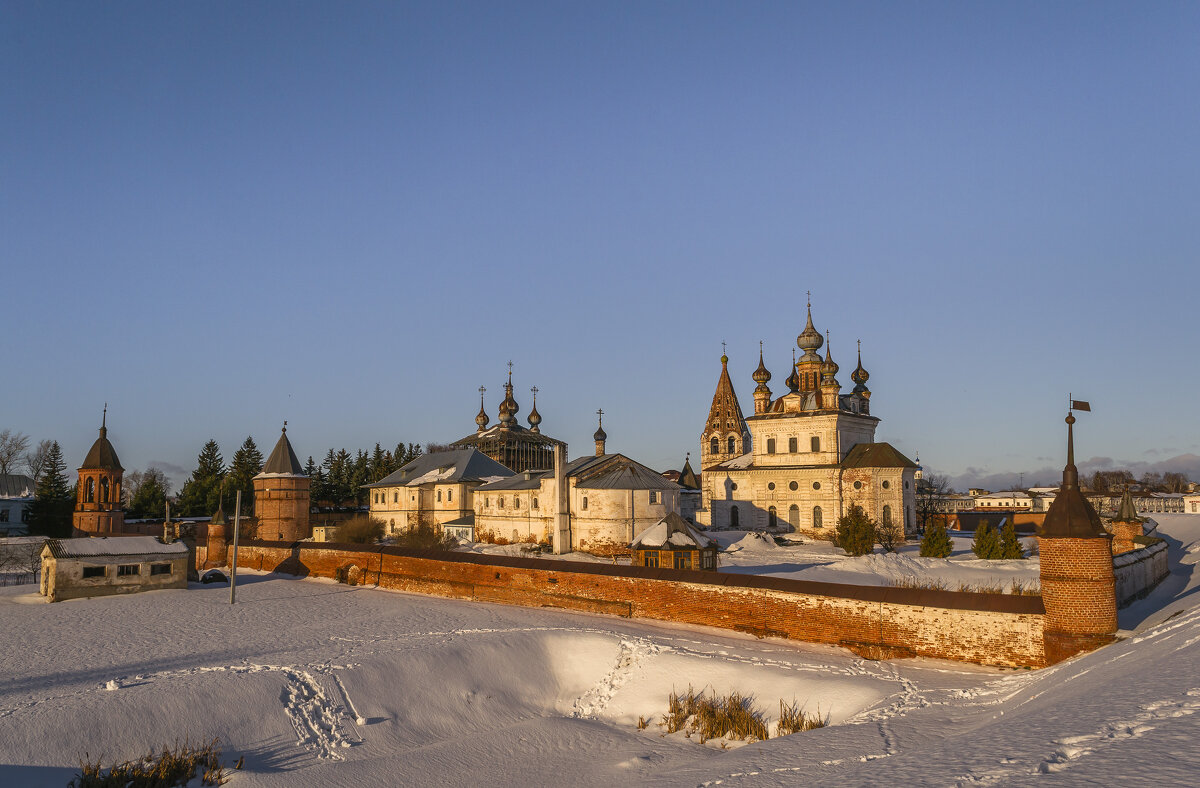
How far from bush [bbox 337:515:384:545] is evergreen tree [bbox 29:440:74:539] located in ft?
52.1

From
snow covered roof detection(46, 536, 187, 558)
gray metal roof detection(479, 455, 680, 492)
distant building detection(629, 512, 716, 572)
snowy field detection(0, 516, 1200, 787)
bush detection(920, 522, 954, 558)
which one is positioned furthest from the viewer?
gray metal roof detection(479, 455, 680, 492)

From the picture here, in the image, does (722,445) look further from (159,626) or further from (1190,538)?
(159,626)

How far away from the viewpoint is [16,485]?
206 feet

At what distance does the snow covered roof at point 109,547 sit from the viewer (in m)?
25.3

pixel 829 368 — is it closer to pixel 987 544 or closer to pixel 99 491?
pixel 987 544

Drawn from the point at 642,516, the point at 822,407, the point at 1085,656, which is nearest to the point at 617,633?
the point at 1085,656

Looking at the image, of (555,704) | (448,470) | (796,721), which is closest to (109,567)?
(555,704)

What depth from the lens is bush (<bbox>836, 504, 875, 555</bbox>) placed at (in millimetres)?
37719

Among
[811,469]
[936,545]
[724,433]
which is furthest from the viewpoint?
[724,433]

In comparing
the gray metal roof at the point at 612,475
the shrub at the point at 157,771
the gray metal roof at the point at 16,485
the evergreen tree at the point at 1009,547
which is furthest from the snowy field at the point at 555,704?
the gray metal roof at the point at 16,485

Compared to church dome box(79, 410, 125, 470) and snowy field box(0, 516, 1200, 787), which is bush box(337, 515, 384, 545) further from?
snowy field box(0, 516, 1200, 787)

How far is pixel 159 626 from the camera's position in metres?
20.2

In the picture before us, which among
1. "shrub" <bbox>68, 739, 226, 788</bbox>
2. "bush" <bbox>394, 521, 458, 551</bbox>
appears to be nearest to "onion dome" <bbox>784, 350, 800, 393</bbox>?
"bush" <bbox>394, 521, 458, 551</bbox>

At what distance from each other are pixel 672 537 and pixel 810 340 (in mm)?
27552
